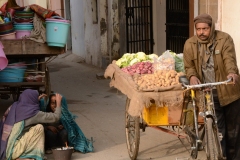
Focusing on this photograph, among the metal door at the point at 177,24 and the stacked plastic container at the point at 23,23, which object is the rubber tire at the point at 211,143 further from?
the metal door at the point at 177,24

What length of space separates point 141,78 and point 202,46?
2.79 ft

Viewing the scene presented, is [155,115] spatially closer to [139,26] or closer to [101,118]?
[101,118]

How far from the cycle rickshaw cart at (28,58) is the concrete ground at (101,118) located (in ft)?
A: 3.20

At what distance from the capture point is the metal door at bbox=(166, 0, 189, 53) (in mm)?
12788

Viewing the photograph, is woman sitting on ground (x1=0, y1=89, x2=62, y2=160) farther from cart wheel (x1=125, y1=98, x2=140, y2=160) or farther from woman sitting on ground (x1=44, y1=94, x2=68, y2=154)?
cart wheel (x1=125, y1=98, x2=140, y2=160)

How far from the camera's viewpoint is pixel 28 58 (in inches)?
399

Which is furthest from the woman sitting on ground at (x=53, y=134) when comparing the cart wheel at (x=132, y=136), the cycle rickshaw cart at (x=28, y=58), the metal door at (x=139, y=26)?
the metal door at (x=139, y=26)

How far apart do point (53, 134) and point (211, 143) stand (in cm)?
259

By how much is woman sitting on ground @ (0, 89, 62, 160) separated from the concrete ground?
0.48 meters

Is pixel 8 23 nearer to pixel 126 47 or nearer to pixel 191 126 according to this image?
pixel 191 126

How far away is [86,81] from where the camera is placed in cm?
1471

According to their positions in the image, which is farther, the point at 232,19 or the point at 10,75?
the point at 232,19

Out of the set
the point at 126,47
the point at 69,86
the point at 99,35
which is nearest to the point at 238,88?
the point at 69,86

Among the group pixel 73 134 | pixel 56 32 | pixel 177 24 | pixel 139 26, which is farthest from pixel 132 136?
pixel 139 26
